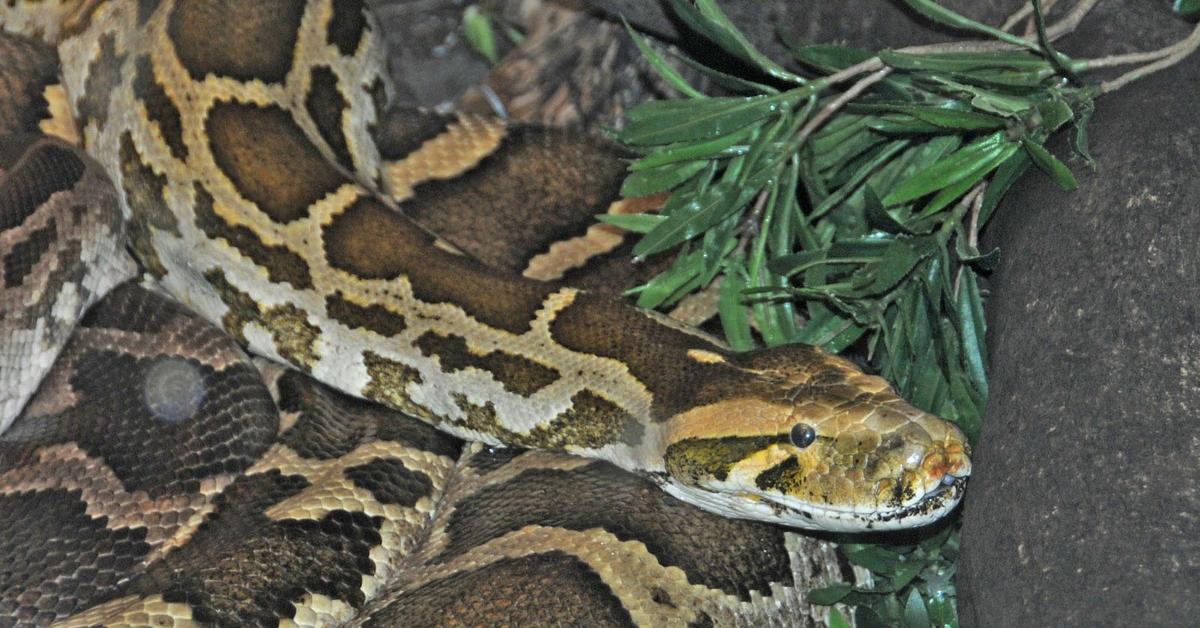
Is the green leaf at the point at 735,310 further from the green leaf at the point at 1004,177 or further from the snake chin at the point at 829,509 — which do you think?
the green leaf at the point at 1004,177

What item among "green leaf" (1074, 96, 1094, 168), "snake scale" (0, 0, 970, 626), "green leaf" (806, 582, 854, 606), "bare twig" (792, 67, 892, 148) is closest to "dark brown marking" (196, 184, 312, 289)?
"snake scale" (0, 0, 970, 626)

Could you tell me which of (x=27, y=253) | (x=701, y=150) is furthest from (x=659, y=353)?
(x=27, y=253)

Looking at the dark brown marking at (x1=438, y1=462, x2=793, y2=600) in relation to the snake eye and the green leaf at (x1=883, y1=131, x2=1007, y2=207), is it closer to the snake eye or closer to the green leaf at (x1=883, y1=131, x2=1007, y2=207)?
the snake eye

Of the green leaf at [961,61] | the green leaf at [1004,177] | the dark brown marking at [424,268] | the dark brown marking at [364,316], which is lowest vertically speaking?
the dark brown marking at [364,316]

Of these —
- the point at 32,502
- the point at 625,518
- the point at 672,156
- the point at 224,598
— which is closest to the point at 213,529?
the point at 224,598

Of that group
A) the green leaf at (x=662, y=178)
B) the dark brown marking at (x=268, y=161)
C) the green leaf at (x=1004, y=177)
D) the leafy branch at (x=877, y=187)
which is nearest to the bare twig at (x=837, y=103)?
the leafy branch at (x=877, y=187)

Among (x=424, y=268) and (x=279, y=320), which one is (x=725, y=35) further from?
(x=279, y=320)

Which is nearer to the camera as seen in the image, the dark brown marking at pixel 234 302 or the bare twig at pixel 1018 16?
the bare twig at pixel 1018 16
